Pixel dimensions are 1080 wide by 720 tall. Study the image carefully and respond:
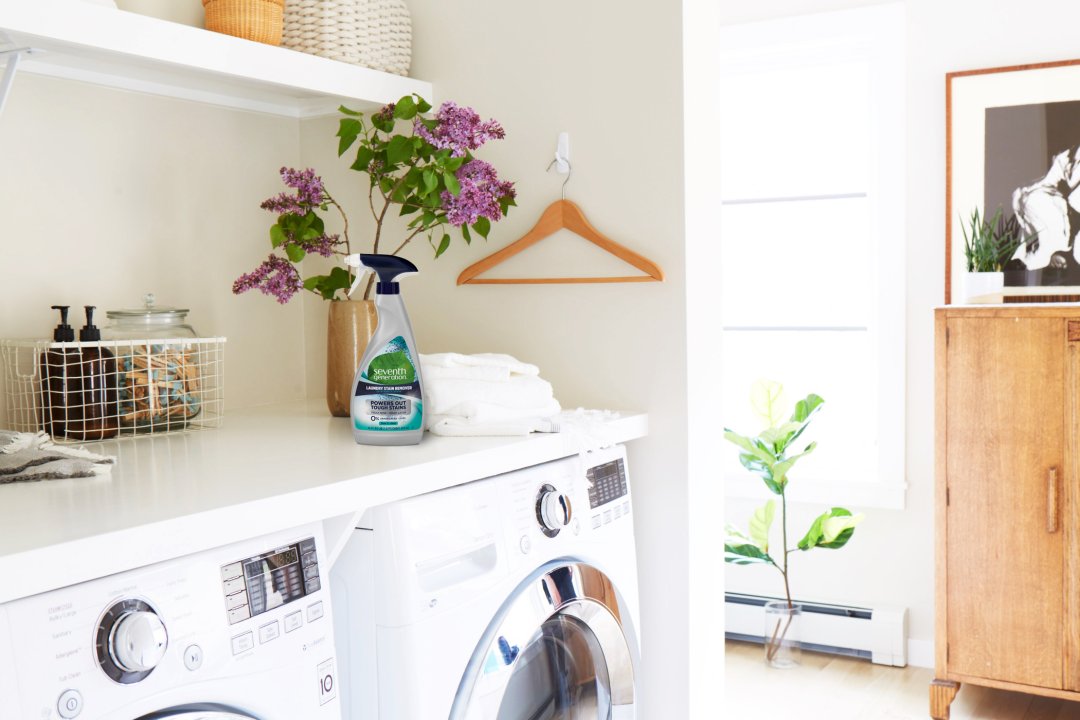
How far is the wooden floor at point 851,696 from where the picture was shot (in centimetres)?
285

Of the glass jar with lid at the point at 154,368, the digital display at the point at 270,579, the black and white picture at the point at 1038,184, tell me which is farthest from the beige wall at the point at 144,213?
the black and white picture at the point at 1038,184

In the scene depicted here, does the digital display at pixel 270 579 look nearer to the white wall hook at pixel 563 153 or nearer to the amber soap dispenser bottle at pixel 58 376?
the amber soap dispenser bottle at pixel 58 376

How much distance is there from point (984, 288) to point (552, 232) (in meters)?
1.59

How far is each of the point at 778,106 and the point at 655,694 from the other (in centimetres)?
227

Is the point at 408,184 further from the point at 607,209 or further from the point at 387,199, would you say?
the point at 607,209

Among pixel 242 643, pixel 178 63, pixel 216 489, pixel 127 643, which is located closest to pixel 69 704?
pixel 127 643

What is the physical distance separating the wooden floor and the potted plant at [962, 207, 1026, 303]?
1183 millimetres

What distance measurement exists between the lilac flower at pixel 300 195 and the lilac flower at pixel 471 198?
0.75 feet

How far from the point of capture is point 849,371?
340 centimetres

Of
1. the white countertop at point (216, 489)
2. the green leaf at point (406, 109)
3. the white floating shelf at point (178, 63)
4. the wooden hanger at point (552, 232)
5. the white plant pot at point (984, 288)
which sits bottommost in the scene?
the white countertop at point (216, 489)

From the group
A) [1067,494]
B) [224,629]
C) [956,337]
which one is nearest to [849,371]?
[956,337]

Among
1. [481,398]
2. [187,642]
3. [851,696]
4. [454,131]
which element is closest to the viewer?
[187,642]

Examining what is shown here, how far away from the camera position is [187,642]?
39.3 inches

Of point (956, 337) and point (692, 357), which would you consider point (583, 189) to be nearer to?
point (692, 357)
